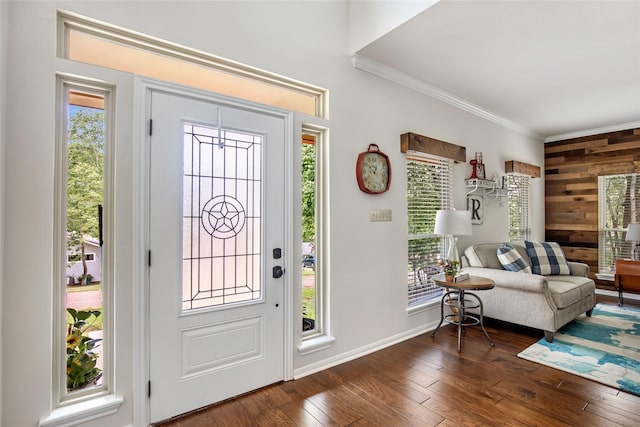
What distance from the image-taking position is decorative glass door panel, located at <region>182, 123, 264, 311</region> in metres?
2.09

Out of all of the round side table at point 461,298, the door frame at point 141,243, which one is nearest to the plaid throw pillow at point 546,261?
the round side table at point 461,298

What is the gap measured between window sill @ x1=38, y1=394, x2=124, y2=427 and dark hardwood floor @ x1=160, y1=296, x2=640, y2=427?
0.34 m

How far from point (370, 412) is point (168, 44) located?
8.73ft

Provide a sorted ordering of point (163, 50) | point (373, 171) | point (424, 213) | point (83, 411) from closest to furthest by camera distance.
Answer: point (83, 411) < point (163, 50) < point (373, 171) < point (424, 213)

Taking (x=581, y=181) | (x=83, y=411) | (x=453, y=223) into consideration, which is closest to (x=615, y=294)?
(x=581, y=181)

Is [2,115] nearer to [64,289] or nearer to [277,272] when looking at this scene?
[64,289]

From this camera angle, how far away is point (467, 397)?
2.24 metres

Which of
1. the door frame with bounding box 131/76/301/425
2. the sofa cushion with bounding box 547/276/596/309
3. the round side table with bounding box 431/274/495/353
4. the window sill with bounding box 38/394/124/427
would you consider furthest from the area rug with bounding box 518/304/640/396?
the window sill with bounding box 38/394/124/427

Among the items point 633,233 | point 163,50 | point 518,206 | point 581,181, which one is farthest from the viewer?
point 581,181

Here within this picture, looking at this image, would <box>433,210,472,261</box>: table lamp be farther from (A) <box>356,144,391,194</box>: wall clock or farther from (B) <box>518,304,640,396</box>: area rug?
(B) <box>518,304,640,396</box>: area rug

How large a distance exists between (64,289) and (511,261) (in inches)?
163

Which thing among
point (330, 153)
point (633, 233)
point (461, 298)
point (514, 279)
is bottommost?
point (461, 298)

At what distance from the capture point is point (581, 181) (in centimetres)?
541

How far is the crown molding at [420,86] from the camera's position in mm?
2985
